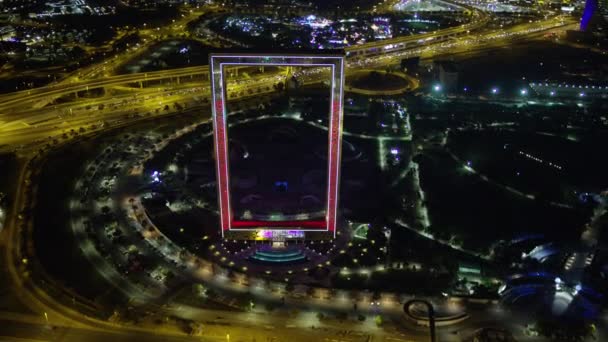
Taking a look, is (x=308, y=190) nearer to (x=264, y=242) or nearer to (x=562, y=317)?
(x=264, y=242)

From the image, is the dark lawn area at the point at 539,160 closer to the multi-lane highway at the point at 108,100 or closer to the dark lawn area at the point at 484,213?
the dark lawn area at the point at 484,213

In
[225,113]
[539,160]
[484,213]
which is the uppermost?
[225,113]

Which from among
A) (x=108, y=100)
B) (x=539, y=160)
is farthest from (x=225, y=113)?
(x=108, y=100)

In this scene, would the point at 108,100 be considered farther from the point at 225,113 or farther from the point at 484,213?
the point at 484,213

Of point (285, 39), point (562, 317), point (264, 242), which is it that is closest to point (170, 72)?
point (285, 39)

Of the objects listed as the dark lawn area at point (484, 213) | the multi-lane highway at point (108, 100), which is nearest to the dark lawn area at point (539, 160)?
the dark lawn area at point (484, 213)

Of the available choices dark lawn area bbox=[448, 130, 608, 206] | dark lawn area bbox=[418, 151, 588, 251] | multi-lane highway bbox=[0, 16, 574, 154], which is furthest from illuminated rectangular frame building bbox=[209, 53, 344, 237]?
multi-lane highway bbox=[0, 16, 574, 154]

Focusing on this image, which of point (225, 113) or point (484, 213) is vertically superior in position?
point (225, 113)

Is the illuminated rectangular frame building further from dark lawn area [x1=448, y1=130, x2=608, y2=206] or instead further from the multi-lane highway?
the multi-lane highway
